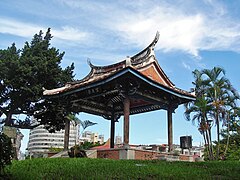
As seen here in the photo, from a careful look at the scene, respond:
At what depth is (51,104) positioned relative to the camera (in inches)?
898

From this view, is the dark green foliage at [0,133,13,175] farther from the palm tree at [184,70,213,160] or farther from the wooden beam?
the palm tree at [184,70,213,160]

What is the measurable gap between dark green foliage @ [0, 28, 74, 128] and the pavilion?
393cm

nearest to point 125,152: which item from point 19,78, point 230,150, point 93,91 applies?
point 93,91

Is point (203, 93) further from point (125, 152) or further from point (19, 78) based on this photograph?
point (19, 78)

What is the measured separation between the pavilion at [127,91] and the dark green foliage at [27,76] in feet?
12.9

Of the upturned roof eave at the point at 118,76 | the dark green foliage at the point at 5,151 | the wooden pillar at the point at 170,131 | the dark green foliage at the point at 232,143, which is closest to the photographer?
the dark green foliage at the point at 5,151

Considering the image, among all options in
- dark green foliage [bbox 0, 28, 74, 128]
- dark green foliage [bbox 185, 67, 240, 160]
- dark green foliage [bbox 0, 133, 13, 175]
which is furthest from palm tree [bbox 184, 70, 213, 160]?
dark green foliage [bbox 0, 133, 13, 175]

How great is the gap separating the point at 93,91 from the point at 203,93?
30.8 feet

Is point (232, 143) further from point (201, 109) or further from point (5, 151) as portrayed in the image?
point (5, 151)

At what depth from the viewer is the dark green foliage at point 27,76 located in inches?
866

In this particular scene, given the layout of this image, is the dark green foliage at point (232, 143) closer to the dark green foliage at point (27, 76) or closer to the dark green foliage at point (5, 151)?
the dark green foliage at point (27, 76)

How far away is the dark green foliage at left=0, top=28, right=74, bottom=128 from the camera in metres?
22.0

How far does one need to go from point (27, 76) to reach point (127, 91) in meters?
9.58

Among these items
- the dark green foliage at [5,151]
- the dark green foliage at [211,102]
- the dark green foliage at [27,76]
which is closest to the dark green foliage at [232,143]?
the dark green foliage at [211,102]
